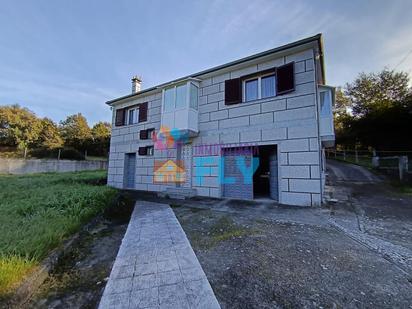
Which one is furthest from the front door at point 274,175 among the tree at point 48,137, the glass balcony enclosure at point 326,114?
the tree at point 48,137

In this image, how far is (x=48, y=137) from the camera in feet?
80.3

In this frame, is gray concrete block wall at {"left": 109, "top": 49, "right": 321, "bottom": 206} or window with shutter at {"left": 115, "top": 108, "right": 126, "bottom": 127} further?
window with shutter at {"left": 115, "top": 108, "right": 126, "bottom": 127}

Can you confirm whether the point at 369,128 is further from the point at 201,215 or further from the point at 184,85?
the point at 201,215

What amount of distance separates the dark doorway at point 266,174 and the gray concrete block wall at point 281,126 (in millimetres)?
523

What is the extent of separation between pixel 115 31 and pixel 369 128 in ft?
69.3

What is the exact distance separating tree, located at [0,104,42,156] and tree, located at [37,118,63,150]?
53 centimetres

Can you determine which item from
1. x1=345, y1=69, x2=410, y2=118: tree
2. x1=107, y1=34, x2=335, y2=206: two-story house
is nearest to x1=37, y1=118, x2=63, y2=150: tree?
x1=107, y1=34, x2=335, y2=206: two-story house

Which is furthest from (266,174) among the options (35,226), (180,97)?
(35,226)

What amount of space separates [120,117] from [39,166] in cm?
1415

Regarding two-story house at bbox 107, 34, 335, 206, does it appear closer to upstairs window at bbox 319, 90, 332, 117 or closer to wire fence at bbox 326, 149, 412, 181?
upstairs window at bbox 319, 90, 332, 117

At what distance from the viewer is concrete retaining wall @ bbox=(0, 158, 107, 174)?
17359 mm

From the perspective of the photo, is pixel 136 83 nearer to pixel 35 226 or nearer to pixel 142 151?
pixel 142 151

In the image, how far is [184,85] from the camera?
838cm

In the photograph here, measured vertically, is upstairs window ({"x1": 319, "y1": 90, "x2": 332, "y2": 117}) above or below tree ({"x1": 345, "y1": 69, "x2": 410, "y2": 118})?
below
